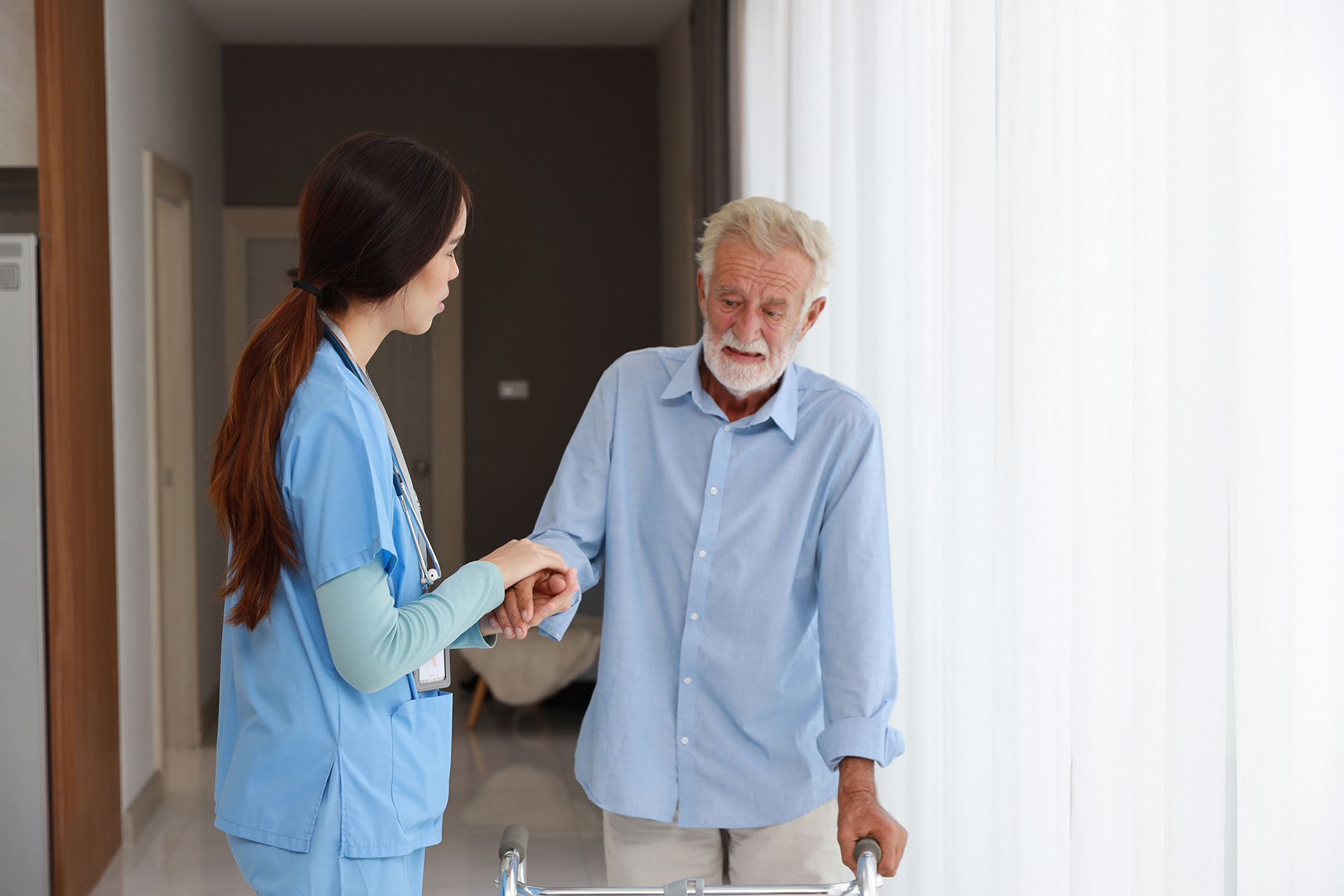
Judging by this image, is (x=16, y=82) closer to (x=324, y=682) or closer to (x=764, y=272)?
(x=764, y=272)

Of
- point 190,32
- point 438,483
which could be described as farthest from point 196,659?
point 190,32

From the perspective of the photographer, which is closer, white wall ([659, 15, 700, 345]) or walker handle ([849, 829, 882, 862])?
walker handle ([849, 829, 882, 862])

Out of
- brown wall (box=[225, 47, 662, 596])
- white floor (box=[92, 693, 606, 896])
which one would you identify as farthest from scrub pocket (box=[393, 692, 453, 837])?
brown wall (box=[225, 47, 662, 596])

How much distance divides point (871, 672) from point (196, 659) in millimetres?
4398

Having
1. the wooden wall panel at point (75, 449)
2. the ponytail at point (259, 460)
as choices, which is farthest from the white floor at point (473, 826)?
the ponytail at point (259, 460)

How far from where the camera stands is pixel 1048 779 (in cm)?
166

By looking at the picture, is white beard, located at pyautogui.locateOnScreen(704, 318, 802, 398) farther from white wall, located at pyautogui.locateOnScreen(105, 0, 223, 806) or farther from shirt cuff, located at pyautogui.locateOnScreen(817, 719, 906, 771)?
white wall, located at pyautogui.locateOnScreen(105, 0, 223, 806)

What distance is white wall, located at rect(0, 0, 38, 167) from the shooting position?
11.5 feet

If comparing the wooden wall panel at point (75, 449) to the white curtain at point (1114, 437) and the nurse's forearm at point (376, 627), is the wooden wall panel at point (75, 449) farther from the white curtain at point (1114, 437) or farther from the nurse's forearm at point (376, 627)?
the nurse's forearm at point (376, 627)

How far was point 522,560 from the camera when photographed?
1.31m

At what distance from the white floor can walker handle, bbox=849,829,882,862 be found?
7.52 ft

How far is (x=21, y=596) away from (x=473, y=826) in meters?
1.71

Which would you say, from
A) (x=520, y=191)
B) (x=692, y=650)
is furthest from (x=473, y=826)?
(x=520, y=191)

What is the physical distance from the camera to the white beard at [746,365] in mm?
1673
